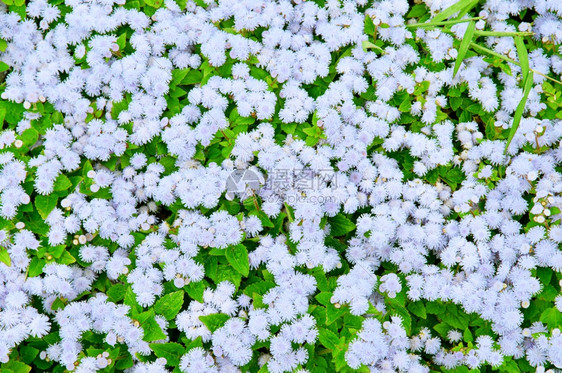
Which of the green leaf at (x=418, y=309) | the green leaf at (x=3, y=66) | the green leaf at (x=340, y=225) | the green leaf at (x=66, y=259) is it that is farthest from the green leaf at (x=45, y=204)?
the green leaf at (x=418, y=309)

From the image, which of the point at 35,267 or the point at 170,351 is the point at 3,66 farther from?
the point at 170,351

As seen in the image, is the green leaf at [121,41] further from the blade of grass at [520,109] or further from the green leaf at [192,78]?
the blade of grass at [520,109]

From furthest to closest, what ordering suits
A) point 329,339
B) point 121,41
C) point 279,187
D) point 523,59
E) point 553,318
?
point 121,41 < point 279,187 < point 523,59 < point 553,318 < point 329,339

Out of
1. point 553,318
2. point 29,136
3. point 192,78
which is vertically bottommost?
point 553,318

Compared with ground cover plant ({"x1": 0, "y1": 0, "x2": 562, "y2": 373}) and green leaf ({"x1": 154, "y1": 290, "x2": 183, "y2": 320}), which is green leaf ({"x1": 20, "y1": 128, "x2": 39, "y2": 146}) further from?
green leaf ({"x1": 154, "y1": 290, "x2": 183, "y2": 320})

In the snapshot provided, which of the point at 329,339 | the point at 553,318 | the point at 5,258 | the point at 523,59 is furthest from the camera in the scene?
the point at 523,59

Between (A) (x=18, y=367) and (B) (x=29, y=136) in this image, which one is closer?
(A) (x=18, y=367)

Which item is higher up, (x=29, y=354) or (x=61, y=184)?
(x=61, y=184)

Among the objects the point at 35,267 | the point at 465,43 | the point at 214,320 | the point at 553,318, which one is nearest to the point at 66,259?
the point at 35,267
